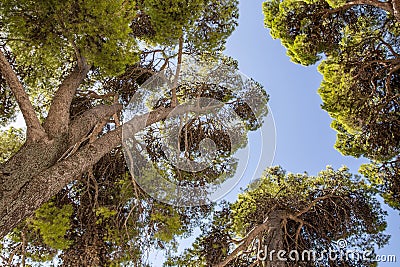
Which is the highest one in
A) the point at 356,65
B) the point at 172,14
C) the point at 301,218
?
the point at 356,65

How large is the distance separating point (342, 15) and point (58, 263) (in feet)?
24.8

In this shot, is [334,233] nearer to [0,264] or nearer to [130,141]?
[130,141]

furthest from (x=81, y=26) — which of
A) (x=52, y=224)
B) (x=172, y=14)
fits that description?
(x=52, y=224)

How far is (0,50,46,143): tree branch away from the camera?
13.9 ft

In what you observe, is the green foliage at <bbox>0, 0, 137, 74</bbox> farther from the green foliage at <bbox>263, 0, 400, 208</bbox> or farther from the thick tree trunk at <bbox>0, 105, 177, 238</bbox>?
the green foliage at <bbox>263, 0, 400, 208</bbox>

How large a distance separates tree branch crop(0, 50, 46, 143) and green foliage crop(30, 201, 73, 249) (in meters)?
1.60

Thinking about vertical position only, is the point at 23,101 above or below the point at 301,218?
below

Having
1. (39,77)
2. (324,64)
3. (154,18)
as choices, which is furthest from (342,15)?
(39,77)

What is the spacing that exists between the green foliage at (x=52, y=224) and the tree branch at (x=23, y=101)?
1.60m

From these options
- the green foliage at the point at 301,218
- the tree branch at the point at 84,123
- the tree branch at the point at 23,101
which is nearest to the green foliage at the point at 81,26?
the tree branch at the point at 84,123

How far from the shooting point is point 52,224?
5.67 meters

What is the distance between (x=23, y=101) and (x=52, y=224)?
2.31m

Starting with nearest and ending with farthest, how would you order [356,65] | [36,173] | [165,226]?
1. [36,173]
2. [165,226]
3. [356,65]

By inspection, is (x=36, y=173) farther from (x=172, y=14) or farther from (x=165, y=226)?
(x=172, y=14)
